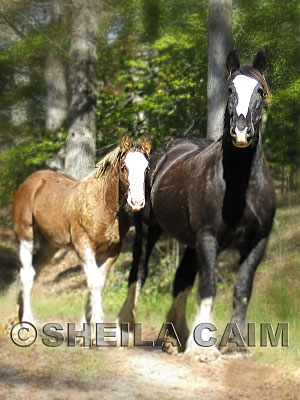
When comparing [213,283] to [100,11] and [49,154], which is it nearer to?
[49,154]

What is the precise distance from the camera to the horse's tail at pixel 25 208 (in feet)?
27.5

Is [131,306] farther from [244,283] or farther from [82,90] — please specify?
[82,90]

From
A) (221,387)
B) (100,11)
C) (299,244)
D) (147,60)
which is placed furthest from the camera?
(147,60)

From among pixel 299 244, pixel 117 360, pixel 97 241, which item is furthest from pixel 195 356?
pixel 299 244

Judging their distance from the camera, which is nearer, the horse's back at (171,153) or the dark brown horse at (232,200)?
the dark brown horse at (232,200)

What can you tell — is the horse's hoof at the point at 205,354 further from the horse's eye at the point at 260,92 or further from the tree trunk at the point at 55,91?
the tree trunk at the point at 55,91

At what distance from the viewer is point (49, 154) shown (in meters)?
13.5

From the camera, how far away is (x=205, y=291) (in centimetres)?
594

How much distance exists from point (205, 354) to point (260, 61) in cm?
256

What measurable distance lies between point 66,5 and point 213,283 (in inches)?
386

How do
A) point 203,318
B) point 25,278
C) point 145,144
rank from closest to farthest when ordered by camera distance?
point 203,318, point 145,144, point 25,278

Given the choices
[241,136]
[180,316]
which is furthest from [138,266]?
[241,136]

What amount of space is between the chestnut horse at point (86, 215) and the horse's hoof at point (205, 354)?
4.47 ft

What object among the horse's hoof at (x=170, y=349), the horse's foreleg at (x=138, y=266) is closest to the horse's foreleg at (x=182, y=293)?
the horse's hoof at (x=170, y=349)
